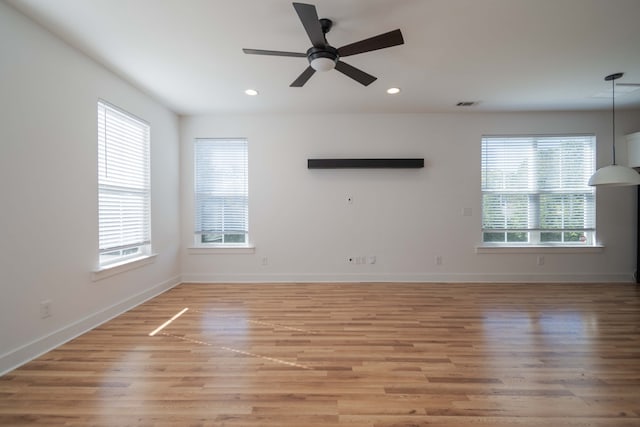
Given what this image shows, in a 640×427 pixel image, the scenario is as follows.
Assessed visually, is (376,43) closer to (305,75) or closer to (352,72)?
(352,72)

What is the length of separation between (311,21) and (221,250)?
3.77m

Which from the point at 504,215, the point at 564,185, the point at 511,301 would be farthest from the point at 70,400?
the point at 564,185

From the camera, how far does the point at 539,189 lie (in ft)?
15.3

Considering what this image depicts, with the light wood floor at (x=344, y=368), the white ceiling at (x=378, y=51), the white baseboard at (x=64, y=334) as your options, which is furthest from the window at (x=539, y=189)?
Result: the white baseboard at (x=64, y=334)

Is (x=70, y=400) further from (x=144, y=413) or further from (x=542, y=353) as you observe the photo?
(x=542, y=353)

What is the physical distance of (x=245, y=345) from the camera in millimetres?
2553

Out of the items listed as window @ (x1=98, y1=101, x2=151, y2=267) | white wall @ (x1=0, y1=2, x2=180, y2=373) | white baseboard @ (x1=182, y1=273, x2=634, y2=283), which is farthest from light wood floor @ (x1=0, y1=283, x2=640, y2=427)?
white baseboard @ (x1=182, y1=273, x2=634, y2=283)

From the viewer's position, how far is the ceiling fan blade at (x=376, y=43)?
1.98 metres

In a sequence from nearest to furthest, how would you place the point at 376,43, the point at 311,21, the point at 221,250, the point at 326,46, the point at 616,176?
1. the point at 311,21
2. the point at 376,43
3. the point at 326,46
4. the point at 616,176
5. the point at 221,250

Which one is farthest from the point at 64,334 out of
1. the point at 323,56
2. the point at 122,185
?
the point at 323,56

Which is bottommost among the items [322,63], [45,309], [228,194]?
[45,309]

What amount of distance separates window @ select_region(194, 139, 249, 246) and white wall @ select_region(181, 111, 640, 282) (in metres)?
0.13

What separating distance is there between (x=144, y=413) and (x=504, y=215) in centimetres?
518

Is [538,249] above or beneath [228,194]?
beneath
